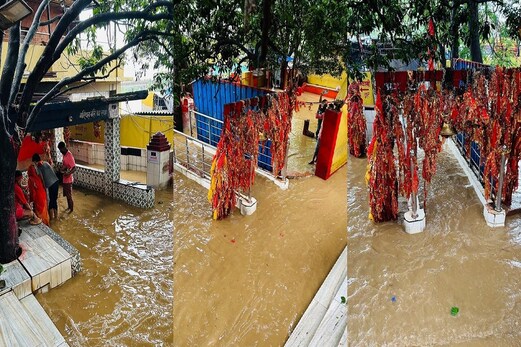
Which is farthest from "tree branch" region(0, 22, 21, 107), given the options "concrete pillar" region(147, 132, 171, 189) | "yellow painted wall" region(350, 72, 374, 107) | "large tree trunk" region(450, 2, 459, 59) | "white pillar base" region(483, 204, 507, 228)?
"white pillar base" region(483, 204, 507, 228)

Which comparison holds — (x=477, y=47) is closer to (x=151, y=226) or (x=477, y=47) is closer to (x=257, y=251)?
(x=257, y=251)

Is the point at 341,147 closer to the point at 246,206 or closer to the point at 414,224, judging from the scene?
the point at 246,206

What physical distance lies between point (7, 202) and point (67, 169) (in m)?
0.36

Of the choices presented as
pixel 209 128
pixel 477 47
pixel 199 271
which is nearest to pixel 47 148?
pixel 209 128

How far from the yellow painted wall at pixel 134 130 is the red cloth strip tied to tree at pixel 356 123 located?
84 centimetres

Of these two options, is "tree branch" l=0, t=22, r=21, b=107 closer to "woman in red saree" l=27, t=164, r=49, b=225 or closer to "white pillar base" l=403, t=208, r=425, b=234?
"woman in red saree" l=27, t=164, r=49, b=225

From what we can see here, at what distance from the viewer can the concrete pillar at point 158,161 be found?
1.72 metres

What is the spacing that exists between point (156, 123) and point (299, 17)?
79 cm

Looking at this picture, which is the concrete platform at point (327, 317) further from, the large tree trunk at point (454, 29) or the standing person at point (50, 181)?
the standing person at point (50, 181)

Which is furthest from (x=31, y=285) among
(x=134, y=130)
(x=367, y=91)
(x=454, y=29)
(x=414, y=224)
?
(x=454, y=29)

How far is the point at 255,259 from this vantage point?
1.50 meters

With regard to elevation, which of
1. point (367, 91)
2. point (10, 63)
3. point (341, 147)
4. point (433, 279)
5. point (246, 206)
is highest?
point (10, 63)

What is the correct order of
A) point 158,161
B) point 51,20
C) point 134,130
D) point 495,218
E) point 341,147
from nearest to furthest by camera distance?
1. point 51,20
2. point 341,147
3. point 158,161
4. point 134,130
5. point 495,218

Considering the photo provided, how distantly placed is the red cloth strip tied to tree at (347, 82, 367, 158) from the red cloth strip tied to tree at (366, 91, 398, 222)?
0.06 meters
